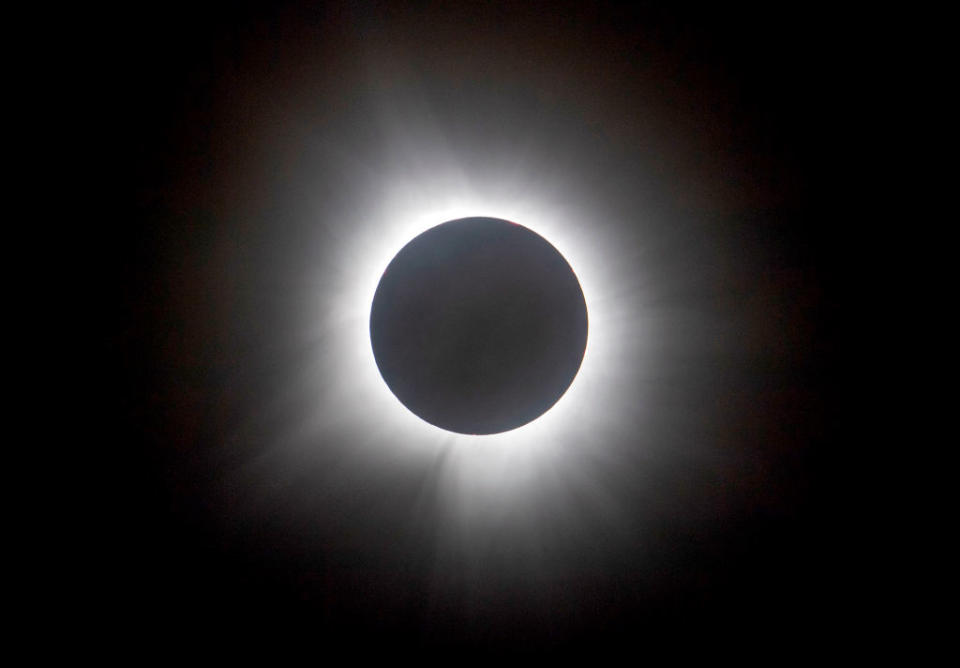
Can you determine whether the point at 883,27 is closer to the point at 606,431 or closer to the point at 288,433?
the point at 606,431

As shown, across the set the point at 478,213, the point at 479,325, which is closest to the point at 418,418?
the point at 479,325

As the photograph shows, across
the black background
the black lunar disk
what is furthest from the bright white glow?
the black lunar disk

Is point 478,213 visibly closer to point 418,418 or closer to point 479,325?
point 479,325

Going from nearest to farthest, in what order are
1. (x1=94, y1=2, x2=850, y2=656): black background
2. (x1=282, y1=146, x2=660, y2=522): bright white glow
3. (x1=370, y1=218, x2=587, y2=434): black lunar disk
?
(x1=370, y1=218, x2=587, y2=434): black lunar disk, (x1=94, y1=2, x2=850, y2=656): black background, (x1=282, y1=146, x2=660, y2=522): bright white glow

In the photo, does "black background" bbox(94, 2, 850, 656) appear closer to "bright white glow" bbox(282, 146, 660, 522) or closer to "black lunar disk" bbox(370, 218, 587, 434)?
"bright white glow" bbox(282, 146, 660, 522)

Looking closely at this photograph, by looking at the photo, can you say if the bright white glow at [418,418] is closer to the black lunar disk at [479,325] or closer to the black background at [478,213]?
the black background at [478,213]

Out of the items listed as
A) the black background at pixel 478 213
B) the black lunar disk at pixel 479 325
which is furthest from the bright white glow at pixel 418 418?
the black lunar disk at pixel 479 325
